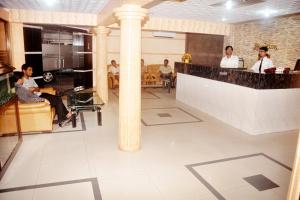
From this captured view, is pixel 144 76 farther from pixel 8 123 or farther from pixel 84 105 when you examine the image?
pixel 8 123

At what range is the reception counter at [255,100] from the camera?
482 cm

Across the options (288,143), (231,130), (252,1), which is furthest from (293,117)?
(252,1)

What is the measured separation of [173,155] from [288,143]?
2.27 metres

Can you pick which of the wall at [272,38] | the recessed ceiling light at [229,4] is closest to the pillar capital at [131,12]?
the recessed ceiling light at [229,4]

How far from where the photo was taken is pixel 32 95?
4.62m

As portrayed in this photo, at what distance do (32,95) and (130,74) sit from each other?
2.11 meters

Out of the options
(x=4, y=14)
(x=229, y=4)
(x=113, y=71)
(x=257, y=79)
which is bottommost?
(x=113, y=71)

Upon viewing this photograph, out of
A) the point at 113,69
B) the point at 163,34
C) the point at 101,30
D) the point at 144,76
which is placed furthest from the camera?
the point at 163,34

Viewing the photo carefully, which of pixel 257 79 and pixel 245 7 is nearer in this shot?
pixel 257 79

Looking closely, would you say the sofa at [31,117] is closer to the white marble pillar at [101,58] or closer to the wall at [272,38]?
the white marble pillar at [101,58]

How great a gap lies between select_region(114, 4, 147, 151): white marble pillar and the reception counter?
240 centimetres

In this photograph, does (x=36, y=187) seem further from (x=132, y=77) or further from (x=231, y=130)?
(x=231, y=130)

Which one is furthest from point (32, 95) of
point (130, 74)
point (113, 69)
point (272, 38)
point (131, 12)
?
point (272, 38)

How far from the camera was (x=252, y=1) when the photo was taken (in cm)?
459
